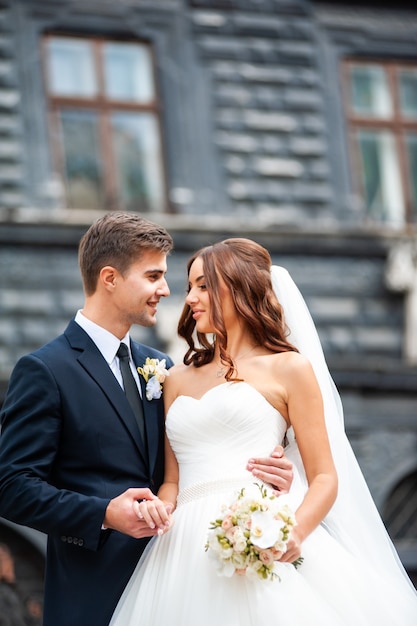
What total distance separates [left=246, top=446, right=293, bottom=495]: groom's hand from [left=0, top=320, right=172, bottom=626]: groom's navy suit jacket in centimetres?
42

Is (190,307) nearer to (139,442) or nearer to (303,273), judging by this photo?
(139,442)

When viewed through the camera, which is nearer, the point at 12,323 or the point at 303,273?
the point at 12,323

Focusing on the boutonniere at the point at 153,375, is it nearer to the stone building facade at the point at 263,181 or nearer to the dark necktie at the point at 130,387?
the dark necktie at the point at 130,387

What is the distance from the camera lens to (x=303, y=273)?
10492 millimetres

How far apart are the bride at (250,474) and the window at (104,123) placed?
5643 millimetres

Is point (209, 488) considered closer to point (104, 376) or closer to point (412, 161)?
point (104, 376)

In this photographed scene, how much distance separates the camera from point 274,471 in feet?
13.9

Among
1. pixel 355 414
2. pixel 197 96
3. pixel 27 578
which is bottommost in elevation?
pixel 27 578

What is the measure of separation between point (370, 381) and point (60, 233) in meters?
2.68

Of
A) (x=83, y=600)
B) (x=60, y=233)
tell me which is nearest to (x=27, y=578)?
(x=60, y=233)

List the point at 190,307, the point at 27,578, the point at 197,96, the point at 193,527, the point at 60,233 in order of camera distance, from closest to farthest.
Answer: the point at 193,527
the point at 190,307
the point at 27,578
the point at 60,233
the point at 197,96

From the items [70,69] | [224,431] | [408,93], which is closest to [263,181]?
[408,93]

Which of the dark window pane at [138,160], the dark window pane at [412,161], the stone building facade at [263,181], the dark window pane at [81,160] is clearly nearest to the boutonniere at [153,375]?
the stone building facade at [263,181]

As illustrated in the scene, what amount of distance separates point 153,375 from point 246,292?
1.51ft
